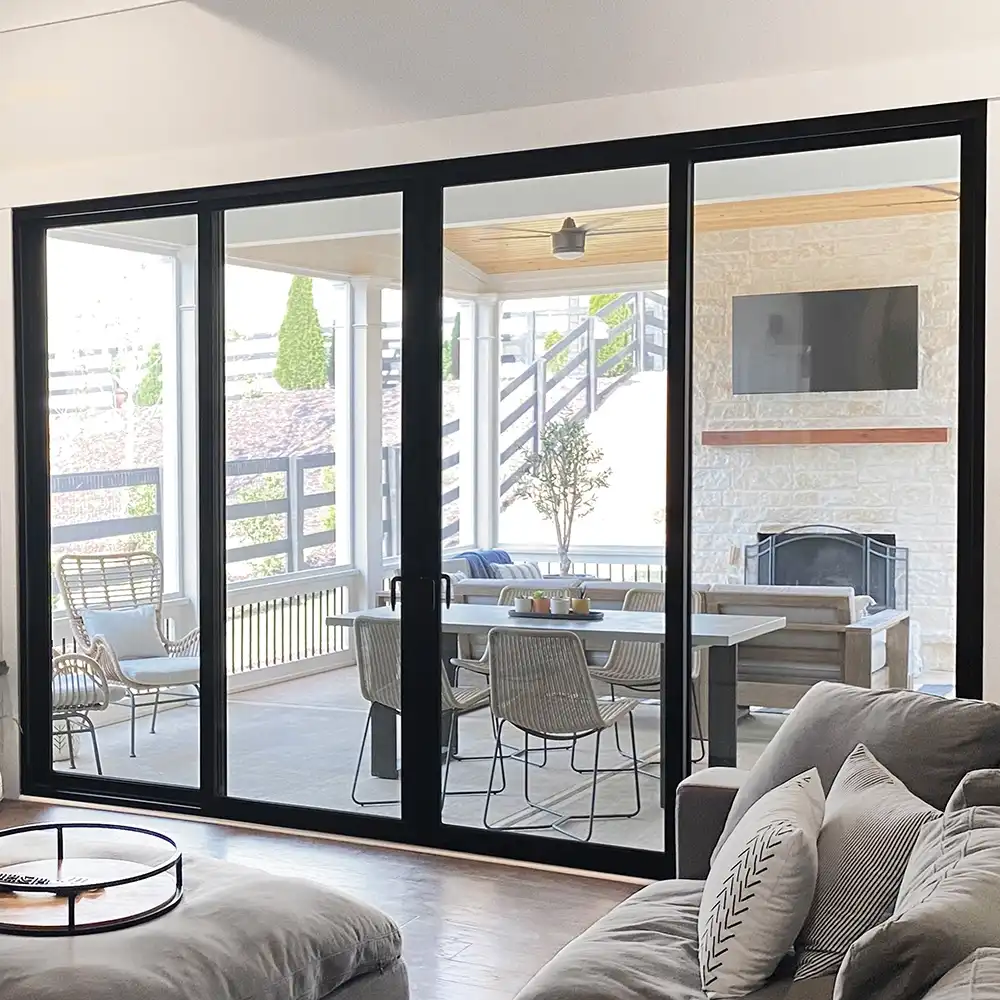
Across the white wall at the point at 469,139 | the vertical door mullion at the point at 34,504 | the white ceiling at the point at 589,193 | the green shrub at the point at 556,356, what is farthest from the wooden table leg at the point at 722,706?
the vertical door mullion at the point at 34,504

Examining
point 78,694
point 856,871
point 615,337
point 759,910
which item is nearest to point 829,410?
point 615,337

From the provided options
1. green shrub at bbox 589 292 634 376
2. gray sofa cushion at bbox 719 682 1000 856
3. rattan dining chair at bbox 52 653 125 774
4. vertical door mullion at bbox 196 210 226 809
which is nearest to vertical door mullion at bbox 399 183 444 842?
green shrub at bbox 589 292 634 376

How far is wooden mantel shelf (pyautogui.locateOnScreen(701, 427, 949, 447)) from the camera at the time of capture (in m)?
4.09

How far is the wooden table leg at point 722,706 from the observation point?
4.39m

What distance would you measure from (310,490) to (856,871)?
10.2 feet

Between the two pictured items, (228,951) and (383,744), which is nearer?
(228,951)

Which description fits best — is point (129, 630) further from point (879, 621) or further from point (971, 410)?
point (971, 410)

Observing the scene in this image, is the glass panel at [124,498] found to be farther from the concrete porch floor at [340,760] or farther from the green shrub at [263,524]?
the green shrub at [263,524]

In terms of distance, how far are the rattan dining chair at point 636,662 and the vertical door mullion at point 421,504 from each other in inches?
26.1

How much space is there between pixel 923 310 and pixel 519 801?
6.98 feet

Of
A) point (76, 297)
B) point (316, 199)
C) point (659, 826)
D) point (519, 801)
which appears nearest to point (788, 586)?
point (659, 826)

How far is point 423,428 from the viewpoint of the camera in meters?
4.84

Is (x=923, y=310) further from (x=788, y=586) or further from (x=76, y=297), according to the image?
(x=76, y=297)

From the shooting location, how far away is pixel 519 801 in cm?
473
